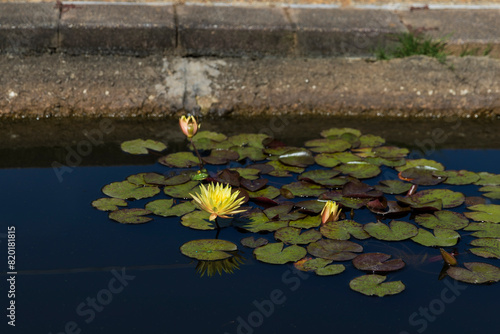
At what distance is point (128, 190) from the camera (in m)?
2.59

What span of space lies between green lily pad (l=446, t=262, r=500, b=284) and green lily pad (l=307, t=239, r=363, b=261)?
0.97 ft

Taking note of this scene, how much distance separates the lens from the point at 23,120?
3262 mm

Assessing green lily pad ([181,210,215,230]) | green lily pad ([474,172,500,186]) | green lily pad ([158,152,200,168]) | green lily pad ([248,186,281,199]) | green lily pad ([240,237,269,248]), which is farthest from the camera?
green lily pad ([158,152,200,168])

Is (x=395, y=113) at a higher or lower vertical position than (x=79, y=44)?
lower

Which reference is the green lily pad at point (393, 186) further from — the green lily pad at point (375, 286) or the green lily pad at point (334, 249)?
the green lily pad at point (375, 286)

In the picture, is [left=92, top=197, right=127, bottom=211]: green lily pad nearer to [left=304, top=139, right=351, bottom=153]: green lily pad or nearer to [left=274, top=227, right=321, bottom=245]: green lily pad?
[left=274, top=227, right=321, bottom=245]: green lily pad

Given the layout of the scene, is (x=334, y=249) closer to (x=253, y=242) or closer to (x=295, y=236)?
(x=295, y=236)

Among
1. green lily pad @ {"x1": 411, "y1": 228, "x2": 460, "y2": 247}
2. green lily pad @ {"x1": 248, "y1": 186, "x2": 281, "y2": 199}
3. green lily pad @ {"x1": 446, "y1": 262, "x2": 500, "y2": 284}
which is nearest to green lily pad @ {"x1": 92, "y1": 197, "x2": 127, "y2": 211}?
green lily pad @ {"x1": 248, "y1": 186, "x2": 281, "y2": 199}

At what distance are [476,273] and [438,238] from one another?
22 cm

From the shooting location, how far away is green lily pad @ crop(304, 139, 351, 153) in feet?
9.77

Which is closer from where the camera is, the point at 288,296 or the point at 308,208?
the point at 288,296

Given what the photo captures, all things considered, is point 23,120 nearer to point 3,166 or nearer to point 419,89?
point 3,166

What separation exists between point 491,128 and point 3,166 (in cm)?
222

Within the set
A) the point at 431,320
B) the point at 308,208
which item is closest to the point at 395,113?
the point at 308,208
